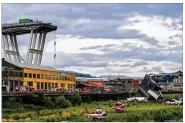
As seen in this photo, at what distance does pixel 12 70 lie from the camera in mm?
12266

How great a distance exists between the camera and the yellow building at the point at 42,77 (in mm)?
12594

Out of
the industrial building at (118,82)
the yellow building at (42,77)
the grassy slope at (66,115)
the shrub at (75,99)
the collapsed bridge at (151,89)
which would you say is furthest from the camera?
the industrial building at (118,82)

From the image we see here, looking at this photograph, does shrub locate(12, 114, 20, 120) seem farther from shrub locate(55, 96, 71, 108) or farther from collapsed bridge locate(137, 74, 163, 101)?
collapsed bridge locate(137, 74, 163, 101)

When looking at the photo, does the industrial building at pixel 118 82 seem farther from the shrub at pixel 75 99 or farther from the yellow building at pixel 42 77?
the shrub at pixel 75 99

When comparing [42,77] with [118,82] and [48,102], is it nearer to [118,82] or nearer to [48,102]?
[48,102]

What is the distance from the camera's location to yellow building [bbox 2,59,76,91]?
12.6 metres

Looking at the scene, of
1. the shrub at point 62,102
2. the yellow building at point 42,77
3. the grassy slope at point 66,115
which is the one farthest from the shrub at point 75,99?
the grassy slope at point 66,115

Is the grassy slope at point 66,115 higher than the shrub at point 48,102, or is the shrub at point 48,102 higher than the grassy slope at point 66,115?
the shrub at point 48,102

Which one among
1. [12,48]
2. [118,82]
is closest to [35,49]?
[12,48]

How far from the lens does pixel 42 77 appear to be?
1292 centimetres

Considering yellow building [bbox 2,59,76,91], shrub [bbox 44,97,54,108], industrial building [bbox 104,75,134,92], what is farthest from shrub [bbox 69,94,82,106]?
industrial building [bbox 104,75,134,92]

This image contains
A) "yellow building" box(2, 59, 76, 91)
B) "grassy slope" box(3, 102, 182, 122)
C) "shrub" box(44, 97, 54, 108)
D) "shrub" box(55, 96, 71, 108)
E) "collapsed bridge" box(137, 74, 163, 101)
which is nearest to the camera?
"grassy slope" box(3, 102, 182, 122)

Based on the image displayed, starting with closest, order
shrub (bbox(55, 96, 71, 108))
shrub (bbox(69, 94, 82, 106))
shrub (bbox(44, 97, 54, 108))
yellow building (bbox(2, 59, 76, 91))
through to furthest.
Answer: shrub (bbox(44, 97, 54, 108)) → shrub (bbox(55, 96, 71, 108)) → shrub (bbox(69, 94, 82, 106)) → yellow building (bbox(2, 59, 76, 91))

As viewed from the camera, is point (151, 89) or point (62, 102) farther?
point (151, 89)
